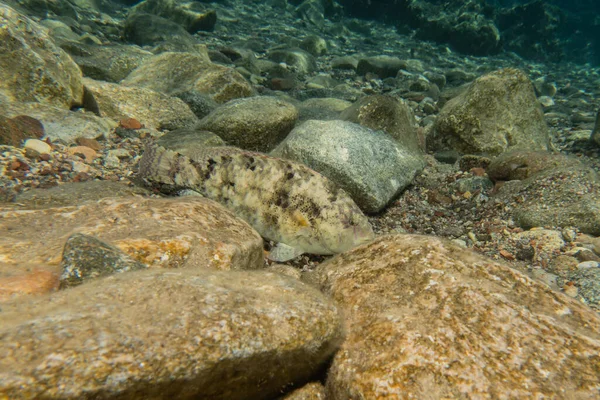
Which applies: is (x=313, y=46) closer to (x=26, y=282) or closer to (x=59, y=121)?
(x=59, y=121)

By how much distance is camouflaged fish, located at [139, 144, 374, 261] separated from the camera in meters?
3.61

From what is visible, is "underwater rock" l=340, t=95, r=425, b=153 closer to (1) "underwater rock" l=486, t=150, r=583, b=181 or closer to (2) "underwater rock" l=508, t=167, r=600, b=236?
(1) "underwater rock" l=486, t=150, r=583, b=181

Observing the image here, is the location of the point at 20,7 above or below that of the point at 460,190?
above

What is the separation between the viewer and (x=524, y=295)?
2.09m

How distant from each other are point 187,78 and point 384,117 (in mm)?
3893

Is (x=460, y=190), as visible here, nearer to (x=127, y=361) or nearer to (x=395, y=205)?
(x=395, y=205)

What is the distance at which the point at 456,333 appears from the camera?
1864 millimetres

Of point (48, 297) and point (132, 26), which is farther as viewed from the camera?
point (132, 26)

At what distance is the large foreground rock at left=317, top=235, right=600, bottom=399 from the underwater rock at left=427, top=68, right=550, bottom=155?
14.7 feet

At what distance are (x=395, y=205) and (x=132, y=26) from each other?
11.2 meters

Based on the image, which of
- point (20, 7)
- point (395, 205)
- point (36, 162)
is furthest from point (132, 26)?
point (395, 205)

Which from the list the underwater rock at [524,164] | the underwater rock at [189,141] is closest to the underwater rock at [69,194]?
the underwater rock at [189,141]

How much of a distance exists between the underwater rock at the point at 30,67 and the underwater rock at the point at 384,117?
3.99 metres

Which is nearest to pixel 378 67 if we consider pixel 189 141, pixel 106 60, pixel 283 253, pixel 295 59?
pixel 295 59
